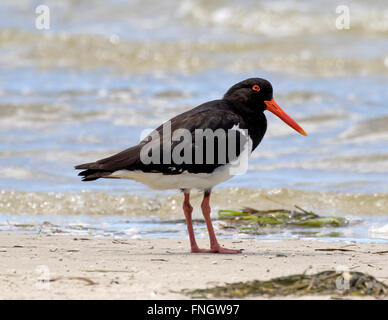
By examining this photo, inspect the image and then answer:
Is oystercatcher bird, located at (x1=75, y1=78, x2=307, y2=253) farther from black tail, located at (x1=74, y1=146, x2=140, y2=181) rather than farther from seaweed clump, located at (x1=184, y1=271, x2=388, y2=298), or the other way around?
seaweed clump, located at (x1=184, y1=271, x2=388, y2=298)

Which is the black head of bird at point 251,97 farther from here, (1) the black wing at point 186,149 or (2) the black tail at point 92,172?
(2) the black tail at point 92,172

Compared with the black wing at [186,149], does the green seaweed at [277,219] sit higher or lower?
lower

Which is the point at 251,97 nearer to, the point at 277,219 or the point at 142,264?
the point at 277,219

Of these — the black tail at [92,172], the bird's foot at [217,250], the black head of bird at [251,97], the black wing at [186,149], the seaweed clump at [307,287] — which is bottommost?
the bird's foot at [217,250]

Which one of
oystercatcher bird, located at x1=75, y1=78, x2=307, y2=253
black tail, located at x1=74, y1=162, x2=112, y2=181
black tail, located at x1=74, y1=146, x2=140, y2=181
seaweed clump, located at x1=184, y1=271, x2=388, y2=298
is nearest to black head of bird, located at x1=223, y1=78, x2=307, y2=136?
oystercatcher bird, located at x1=75, y1=78, x2=307, y2=253

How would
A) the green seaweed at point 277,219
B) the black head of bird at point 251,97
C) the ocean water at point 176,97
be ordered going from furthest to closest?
the ocean water at point 176,97 < the green seaweed at point 277,219 < the black head of bird at point 251,97

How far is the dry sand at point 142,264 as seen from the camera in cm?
438

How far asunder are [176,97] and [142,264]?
421 inches

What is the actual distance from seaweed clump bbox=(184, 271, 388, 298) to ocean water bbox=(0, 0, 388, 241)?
269 centimetres

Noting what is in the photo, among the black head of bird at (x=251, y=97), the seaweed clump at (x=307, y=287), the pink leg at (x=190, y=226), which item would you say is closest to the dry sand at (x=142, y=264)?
the pink leg at (x=190, y=226)

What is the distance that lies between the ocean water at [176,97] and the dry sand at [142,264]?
785 millimetres

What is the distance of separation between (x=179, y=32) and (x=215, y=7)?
1.75m

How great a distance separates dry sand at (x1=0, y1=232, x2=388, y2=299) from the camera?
14.4ft

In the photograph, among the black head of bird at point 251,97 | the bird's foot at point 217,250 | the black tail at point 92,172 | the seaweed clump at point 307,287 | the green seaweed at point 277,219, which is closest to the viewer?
the seaweed clump at point 307,287
